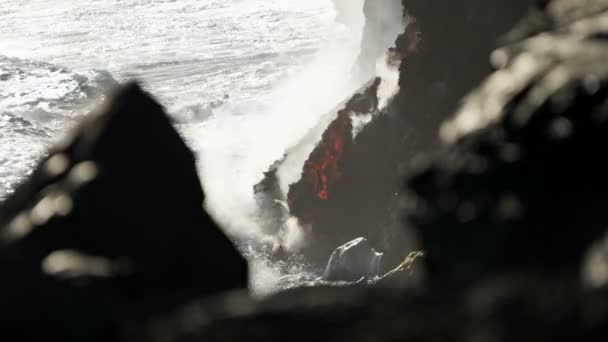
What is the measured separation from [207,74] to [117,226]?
75592 millimetres

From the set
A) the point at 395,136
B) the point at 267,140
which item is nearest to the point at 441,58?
the point at 395,136

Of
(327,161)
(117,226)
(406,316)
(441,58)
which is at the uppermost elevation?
(327,161)

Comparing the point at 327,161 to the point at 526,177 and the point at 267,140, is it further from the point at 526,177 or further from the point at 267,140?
the point at 526,177

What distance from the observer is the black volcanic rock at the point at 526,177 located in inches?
112

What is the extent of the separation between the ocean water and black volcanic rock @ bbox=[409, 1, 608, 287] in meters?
21.5

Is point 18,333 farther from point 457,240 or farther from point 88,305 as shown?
point 457,240

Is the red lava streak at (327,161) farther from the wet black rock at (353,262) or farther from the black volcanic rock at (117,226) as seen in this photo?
the black volcanic rock at (117,226)

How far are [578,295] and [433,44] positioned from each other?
957 inches

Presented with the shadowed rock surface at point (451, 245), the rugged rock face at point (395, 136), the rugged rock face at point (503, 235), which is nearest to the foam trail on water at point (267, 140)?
the rugged rock face at point (395, 136)

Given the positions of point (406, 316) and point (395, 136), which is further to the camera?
point (395, 136)

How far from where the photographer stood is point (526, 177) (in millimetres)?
3150

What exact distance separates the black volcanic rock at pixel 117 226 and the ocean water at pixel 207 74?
20111 millimetres

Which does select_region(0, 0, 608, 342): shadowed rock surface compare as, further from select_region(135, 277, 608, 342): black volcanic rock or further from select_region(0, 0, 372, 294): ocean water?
select_region(0, 0, 372, 294): ocean water

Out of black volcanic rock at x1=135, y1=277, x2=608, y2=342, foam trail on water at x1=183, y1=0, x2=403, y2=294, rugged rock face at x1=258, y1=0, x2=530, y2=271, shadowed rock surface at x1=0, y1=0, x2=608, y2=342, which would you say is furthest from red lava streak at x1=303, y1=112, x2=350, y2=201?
black volcanic rock at x1=135, y1=277, x2=608, y2=342
